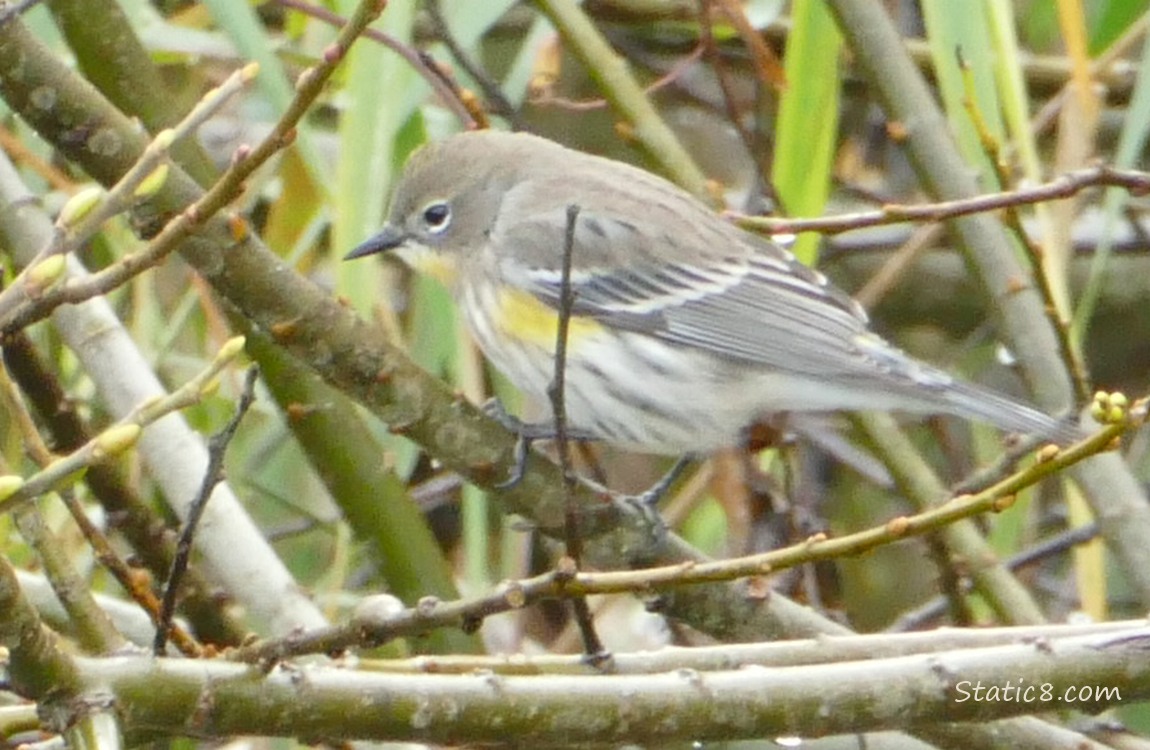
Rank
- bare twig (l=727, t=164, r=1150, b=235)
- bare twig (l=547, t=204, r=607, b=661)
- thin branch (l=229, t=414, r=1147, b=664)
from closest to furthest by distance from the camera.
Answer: thin branch (l=229, t=414, r=1147, b=664) < bare twig (l=547, t=204, r=607, b=661) < bare twig (l=727, t=164, r=1150, b=235)

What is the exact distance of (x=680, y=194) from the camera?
10.8ft

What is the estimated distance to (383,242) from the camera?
10.7 feet

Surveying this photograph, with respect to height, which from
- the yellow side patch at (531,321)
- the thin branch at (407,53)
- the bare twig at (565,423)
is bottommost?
the bare twig at (565,423)

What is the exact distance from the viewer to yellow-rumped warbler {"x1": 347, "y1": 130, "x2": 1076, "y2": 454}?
3.14 meters

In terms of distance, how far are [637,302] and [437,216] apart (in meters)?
0.43

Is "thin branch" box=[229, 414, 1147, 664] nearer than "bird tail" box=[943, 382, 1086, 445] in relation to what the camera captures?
Yes

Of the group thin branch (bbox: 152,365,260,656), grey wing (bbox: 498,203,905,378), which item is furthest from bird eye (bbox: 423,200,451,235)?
thin branch (bbox: 152,365,260,656)

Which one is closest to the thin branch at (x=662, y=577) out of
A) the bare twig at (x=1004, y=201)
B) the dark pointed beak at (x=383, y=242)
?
the bare twig at (x=1004, y=201)

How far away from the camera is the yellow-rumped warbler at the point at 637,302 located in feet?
10.3

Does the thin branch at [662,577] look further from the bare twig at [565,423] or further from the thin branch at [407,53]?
the thin branch at [407,53]

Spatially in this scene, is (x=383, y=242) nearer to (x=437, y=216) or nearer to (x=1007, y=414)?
(x=437, y=216)

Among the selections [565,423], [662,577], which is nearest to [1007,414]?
[565,423]

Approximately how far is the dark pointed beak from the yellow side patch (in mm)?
229

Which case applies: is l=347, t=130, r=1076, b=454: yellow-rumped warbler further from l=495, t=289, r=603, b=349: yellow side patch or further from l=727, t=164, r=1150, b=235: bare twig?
l=727, t=164, r=1150, b=235: bare twig
